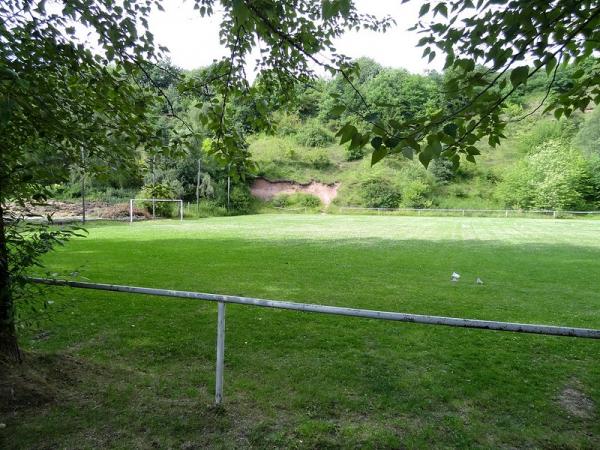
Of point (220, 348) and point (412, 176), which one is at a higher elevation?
point (412, 176)

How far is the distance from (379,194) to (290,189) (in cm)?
1357

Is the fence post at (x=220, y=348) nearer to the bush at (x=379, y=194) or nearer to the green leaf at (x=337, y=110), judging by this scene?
the green leaf at (x=337, y=110)

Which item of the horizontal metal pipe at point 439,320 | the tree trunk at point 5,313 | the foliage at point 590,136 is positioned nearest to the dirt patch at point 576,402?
the horizontal metal pipe at point 439,320

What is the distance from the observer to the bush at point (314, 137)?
71.8 metres

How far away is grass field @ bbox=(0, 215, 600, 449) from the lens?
10.7ft

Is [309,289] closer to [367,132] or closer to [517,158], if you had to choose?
[367,132]

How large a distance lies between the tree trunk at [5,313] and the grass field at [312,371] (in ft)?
0.75

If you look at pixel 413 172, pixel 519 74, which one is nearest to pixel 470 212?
pixel 413 172

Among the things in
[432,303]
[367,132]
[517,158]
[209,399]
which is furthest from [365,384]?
[517,158]

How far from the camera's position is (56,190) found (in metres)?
3.83

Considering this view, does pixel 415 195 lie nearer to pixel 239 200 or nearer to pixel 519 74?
pixel 239 200

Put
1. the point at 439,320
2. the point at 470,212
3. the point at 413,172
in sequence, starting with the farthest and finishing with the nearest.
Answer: the point at 413,172 < the point at 470,212 < the point at 439,320

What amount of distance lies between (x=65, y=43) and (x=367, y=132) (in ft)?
11.7

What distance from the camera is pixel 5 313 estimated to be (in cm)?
360
